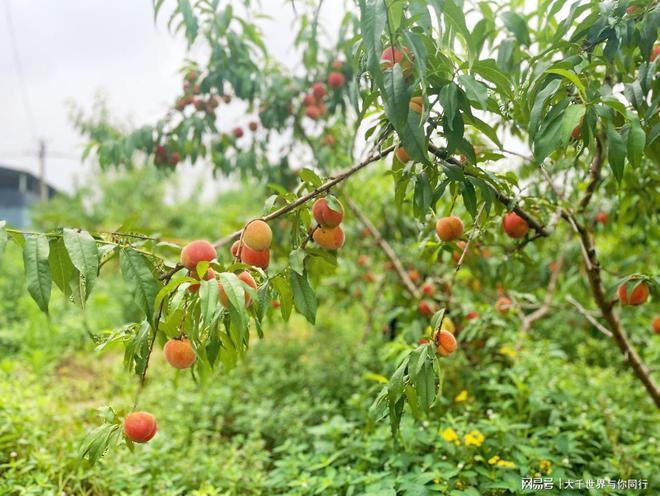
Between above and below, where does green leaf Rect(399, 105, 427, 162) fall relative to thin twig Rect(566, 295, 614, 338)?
above

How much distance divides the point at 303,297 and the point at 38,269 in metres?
0.47

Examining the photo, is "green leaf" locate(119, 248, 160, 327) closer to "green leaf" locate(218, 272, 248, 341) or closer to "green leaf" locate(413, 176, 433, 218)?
"green leaf" locate(218, 272, 248, 341)

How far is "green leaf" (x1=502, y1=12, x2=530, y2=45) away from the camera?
1536 millimetres

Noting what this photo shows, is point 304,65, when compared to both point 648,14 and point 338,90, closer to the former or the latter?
point 338,90

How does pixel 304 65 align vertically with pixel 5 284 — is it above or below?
below

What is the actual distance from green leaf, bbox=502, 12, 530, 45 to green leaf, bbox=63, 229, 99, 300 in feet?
4.25

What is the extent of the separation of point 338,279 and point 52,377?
1837 millimetres

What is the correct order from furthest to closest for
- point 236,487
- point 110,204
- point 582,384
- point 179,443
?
point 110,204 < point 582,384 < point 179,443 < point 236,487

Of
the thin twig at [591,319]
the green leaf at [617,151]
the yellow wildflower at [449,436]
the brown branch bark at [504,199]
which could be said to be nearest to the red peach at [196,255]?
the brown branch bark at [504,199]

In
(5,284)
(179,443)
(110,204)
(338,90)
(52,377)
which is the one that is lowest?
(179,443)

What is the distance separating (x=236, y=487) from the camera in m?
1.84

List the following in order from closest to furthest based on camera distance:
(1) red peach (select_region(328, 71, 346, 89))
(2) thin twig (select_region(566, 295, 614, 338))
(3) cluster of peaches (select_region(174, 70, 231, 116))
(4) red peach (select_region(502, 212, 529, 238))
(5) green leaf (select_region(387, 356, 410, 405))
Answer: (5) green leaf (select_region(387, 356, 410, 405)) < (4) red peach (select_region(502, 212, 529, 238)) < (2) thin twig (select_region(566, 295, 614, 338)) < (3) cluster of peaches (select_region(174, 70, 231, 116)) < (1) red peach (select_region(328, 71, 346, 89))

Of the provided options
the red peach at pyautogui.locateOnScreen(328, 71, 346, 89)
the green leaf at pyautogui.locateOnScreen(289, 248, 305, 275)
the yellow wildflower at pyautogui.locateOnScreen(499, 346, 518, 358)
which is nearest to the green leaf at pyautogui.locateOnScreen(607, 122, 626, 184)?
the green leaf at pyautogui.locateOnScreen(289, 248, 305, 275)

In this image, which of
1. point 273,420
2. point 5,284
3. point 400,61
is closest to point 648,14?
point 400,61
